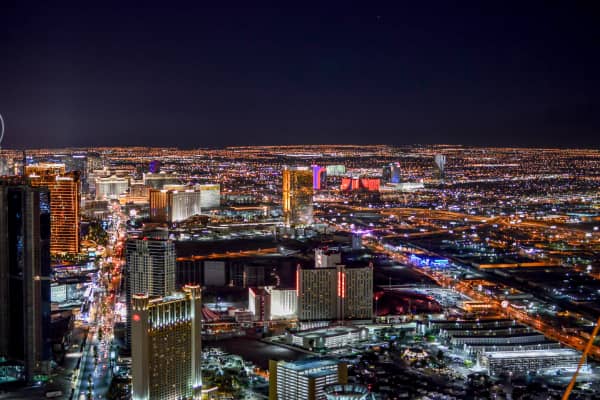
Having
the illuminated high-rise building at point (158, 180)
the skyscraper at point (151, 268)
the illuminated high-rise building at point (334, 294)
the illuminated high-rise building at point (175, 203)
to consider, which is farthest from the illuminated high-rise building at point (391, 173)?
the skyscraper at point (151, 268)

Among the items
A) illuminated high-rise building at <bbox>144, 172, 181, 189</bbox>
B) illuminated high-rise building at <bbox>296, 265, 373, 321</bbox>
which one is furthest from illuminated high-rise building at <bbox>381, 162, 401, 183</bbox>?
illuminated high-rise building at <bbox>296, 265, 373, 321</bbox>

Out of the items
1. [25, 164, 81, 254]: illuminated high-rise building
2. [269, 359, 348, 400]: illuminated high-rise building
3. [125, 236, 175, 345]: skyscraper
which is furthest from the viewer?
[25, 164, 81, 254]: illuminated high-rise building

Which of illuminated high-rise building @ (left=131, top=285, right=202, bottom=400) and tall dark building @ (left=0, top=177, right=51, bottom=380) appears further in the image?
tall dark building @ (left=0, top=177, right=51, bottom=380)

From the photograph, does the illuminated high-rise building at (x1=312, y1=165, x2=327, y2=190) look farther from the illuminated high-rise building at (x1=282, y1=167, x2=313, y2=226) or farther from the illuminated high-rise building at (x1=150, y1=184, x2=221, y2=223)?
the illuminated high-rise building at (x1=282, y1=167, x2=313, y2=226)

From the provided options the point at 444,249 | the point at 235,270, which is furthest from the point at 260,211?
the point at 235,270

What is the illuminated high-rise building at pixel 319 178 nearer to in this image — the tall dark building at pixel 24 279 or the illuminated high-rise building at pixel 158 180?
the illuminated high-rise building at pixel 158 180

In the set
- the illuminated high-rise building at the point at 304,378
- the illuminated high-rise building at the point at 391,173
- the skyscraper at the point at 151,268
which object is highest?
the illuminated high-rise building at the point at 391,173

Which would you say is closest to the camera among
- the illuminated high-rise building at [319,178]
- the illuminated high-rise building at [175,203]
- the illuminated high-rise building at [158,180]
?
the illuminated high-rise building at [175,203]
